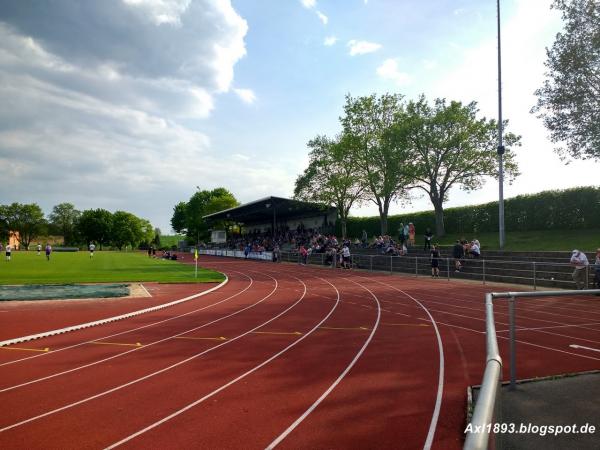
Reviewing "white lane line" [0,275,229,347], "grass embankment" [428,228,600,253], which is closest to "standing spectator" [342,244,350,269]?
"grass embankment" [428,228,600,253]

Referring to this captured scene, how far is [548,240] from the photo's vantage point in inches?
923

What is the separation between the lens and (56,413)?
15.8 feet

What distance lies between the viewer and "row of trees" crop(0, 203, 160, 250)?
328ft

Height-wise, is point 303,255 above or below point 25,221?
below

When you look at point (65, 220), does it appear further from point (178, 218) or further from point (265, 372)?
point (265, 372)

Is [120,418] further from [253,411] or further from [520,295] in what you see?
[520,295]

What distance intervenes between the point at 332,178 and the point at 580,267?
27469 millimetres

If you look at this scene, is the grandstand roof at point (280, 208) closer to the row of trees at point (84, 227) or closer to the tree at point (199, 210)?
the tree at point (199, 210)

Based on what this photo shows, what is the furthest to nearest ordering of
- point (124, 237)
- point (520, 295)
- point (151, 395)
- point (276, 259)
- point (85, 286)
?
point (124, 237)
point (276, 259)
point (85, 286)
point (151, 395)
point (520, 295)

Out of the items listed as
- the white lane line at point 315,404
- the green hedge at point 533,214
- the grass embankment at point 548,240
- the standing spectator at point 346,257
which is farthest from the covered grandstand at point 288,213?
→ the white lane line at point 315,404

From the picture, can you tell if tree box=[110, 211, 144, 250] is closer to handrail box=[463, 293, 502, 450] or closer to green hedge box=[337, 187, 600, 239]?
green hedge box=[337, 187, 600, 239]

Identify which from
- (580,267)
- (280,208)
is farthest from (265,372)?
(280,208)

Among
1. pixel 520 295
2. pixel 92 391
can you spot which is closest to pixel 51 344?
pixel 92 391

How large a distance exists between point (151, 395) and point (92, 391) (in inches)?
36.2
